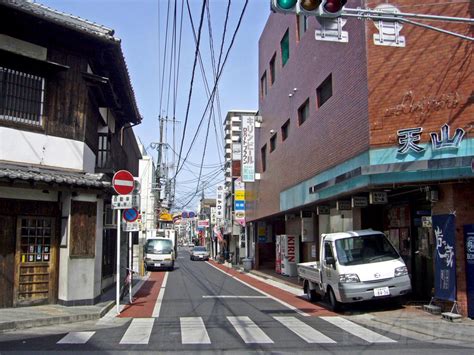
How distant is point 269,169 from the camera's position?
29172 mm

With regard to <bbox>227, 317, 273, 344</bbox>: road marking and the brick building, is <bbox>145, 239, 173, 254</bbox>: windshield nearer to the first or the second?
the brick building

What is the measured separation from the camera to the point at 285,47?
82.7ft

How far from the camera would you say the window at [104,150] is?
1688 cm

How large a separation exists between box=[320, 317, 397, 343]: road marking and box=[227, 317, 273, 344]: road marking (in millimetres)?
1869

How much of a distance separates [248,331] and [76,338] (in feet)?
11.0

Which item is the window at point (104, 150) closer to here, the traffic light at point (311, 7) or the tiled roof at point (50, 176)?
the tiled roof at point (50, 176)

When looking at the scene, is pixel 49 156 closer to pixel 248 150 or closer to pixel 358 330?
pixel 358 330

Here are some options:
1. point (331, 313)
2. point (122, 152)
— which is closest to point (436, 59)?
point (331, 313)

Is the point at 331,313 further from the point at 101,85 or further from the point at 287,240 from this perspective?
the point at 287,240

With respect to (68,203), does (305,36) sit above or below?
above

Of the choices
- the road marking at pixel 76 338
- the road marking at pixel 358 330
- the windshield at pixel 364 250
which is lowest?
the road marking at pixel 358 330

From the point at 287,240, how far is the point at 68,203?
15663 millimetres

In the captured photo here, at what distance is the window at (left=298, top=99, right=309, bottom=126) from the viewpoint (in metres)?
21.2

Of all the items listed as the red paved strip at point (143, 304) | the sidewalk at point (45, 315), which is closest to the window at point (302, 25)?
the red paved strip at point (143, 304)
